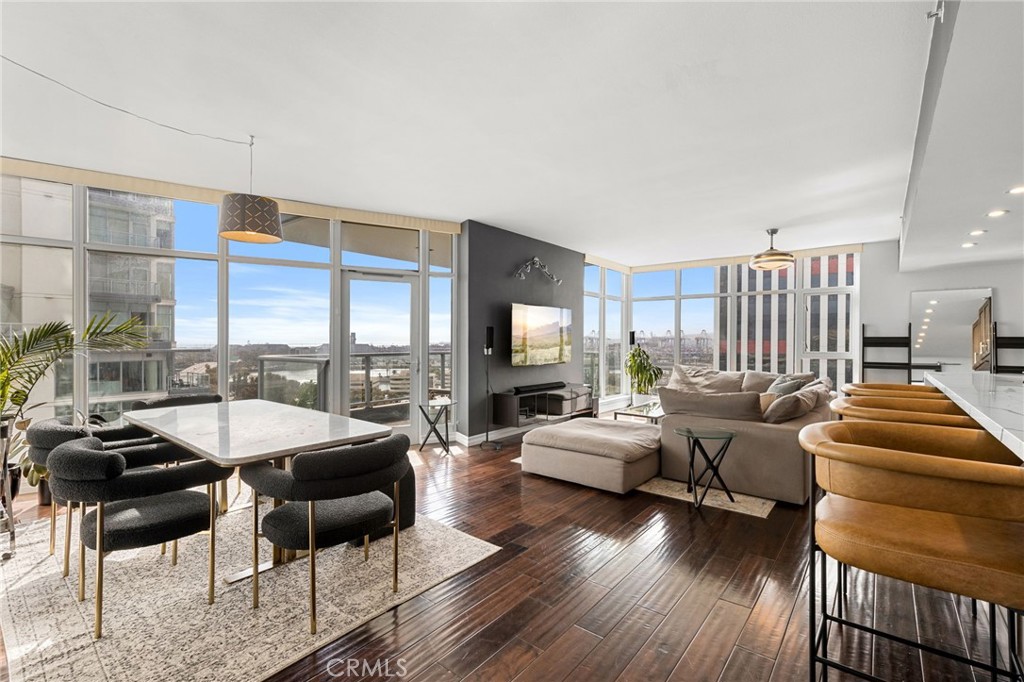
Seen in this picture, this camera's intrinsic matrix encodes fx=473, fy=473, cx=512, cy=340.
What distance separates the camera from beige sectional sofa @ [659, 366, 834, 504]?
3543 millimetres

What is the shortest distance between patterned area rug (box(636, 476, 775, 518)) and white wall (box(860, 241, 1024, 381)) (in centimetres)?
435

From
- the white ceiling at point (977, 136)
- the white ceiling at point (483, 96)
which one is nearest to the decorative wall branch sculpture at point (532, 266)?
the white ceiling at point (483, 96)

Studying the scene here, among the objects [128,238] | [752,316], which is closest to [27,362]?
[128,238]

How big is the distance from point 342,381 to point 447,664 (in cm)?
375

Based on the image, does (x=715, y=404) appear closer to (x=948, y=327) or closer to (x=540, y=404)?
(x=540, y=404)

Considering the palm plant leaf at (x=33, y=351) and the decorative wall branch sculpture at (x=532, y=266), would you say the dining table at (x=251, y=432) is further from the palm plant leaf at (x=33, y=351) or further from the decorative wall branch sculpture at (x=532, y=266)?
the decorative wall branch sculpture at (x=532, y=266)

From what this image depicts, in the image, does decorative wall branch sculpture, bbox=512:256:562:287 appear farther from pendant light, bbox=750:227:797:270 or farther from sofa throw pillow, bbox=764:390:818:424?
sofa throw pillow, bbox=764:390:818:424

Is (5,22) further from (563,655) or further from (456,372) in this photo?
(456,372)

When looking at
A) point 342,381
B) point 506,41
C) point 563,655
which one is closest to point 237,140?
point 506,41

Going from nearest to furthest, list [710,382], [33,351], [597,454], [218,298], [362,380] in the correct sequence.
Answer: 1. [33,351]
2. [597,454]
3. [218,298]
4. [362,380]
5. [710,382]

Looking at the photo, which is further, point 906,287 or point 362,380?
point 906,287

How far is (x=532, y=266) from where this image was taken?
21.6ft

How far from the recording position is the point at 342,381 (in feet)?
16.8

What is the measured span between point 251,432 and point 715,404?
336 centimetres
